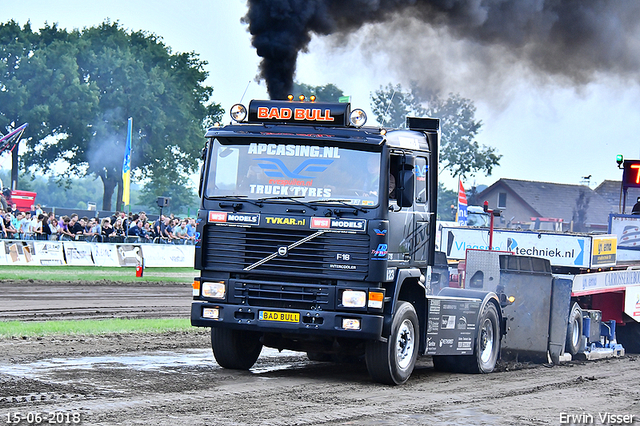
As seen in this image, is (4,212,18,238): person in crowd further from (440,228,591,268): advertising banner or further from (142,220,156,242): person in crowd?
(440,228,591,268): advertising banner

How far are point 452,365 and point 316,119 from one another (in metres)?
4.22

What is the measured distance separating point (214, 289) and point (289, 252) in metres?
1.06

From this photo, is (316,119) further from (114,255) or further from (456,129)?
(456,129)

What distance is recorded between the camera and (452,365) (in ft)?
41.3

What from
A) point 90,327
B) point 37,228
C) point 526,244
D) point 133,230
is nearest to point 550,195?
point 133,230

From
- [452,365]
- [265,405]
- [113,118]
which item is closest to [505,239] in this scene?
[452,365]

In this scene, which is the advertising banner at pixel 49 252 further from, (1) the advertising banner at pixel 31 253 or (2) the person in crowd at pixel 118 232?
A: (2) the person in crowd at pixel 118 232

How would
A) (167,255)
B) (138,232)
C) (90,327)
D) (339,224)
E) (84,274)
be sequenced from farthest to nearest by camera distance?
(167,255) < (138,232) < (84,274) < (90,327) < (339,224)

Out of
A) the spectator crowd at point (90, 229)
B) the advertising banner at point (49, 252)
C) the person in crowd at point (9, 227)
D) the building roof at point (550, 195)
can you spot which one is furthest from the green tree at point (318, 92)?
the building roof at point (550, 195)

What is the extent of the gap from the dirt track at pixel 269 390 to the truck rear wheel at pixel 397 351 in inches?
6.6

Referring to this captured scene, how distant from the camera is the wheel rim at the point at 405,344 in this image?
10.8 m

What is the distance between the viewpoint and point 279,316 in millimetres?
10391

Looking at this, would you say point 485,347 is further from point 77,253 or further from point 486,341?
point 77,253

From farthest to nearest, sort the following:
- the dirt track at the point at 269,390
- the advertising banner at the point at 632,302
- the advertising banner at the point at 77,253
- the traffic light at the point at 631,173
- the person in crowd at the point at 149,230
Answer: the person in crowd at the point at 149,230, the advertising banner at the point at 77,253, the traffic light at the point at 631,173, the advertising banner at the point at 632,302, the dirt track at the point at 269,390
